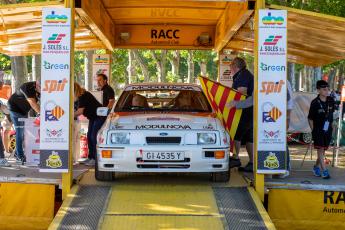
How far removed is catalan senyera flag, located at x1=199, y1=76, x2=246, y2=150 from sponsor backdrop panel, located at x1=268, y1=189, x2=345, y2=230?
2.25 meters

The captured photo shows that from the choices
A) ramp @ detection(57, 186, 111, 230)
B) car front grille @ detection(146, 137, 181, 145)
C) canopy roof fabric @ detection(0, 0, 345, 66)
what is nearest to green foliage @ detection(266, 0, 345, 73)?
canopy roof fabric @ detection(0, 0, 345, 66)

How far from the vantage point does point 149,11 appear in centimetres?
1265

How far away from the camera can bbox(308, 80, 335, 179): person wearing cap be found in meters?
9.01

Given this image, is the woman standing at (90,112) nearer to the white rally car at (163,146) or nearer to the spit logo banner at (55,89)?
the white rally car at (163,146)

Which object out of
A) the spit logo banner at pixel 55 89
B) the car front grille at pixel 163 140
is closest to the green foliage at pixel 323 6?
the car front grille at pixel 163 140

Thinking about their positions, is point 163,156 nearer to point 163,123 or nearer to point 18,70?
point 163,123

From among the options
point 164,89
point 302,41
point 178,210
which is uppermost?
point 302,41

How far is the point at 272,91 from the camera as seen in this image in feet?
25.3

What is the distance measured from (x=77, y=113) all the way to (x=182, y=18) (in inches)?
172

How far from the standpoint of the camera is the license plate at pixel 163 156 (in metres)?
7.55

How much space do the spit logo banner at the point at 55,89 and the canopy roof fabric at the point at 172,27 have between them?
47 centimetres

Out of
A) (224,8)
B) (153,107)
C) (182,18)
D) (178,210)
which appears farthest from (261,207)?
(182,18)

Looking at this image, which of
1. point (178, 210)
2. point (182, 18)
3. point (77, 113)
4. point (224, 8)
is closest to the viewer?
point (178, 210)

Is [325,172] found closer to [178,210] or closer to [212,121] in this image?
[212,121]
